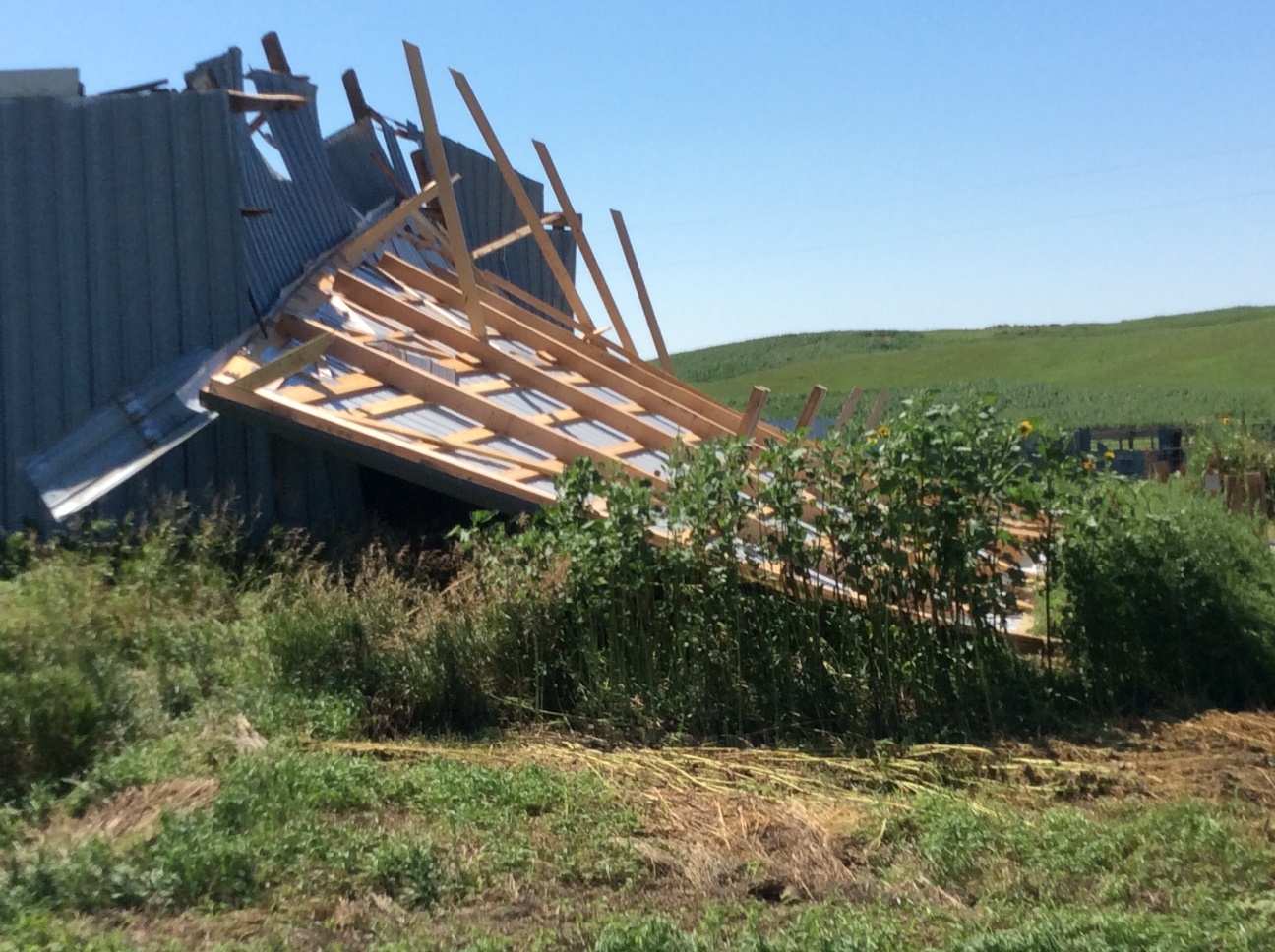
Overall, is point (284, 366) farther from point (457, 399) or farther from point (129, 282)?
point (129, 282)

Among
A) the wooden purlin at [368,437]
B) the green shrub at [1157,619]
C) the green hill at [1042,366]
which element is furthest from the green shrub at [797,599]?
the green hill at [1042,366]

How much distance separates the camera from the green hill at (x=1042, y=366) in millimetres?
43062

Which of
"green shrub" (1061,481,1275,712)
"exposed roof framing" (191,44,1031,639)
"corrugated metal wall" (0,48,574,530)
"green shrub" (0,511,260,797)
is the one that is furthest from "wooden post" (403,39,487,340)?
"green shrub" (1061,481,1275,712)

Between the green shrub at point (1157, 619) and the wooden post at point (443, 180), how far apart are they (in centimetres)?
579

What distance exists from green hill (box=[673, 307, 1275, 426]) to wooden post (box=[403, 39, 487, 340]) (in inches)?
1131

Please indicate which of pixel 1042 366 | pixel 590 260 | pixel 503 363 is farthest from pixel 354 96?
pixel 1042 366

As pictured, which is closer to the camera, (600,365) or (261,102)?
(261,102)

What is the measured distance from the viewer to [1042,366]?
6044 cm

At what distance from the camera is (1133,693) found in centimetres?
647

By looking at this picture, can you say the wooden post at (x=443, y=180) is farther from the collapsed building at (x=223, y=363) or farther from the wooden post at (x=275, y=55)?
the wooden post at (x=275, y=55)

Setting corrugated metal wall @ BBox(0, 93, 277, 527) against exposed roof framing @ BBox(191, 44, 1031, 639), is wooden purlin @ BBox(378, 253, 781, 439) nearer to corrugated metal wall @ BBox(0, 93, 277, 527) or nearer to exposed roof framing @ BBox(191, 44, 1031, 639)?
exposed roof framing @ BBox(191, 44, 1031, 639)

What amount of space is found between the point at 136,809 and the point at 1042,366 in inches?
2377

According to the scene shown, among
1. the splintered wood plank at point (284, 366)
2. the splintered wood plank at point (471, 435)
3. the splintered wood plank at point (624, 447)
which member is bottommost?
the splintered wood plank at point (624, 447)

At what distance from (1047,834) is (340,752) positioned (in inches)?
122
